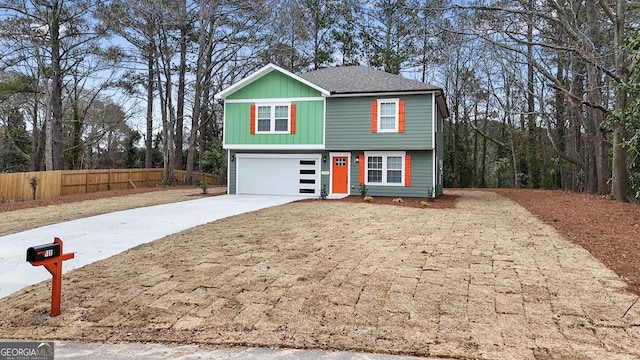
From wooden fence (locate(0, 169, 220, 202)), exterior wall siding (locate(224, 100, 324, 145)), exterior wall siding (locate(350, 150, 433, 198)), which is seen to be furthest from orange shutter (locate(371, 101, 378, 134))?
wooden fence (locate(0, 169, 220, 202))

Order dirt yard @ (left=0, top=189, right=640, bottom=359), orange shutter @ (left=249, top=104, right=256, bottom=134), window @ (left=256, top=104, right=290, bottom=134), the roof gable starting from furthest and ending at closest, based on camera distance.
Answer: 1. orange shutter @ (left=249, top=104, right=256, bottom=134)
2. window @ (left=256, top=104, right=290, bottom=134)
3. the roof gable
4. dirt yard @ (left=0, top=189, right=640, bottom=359)

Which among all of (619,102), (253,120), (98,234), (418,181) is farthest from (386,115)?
(98,234)

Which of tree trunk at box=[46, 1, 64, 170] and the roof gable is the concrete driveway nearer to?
the roof gable

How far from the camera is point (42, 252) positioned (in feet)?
13.0

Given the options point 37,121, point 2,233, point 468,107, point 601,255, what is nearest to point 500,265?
point 601,255

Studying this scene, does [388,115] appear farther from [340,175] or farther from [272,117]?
[272,117]

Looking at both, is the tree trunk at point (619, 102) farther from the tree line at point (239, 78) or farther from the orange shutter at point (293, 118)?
the orange shutter at point (293, 118)

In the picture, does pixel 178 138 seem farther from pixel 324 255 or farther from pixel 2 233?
pixel 324 255

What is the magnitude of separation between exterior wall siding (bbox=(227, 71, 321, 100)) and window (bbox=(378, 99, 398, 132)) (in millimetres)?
2684

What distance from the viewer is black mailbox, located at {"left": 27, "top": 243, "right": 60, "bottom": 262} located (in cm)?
378

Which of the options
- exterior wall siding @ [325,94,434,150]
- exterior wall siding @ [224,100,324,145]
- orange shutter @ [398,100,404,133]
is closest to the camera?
exterior wall siding @ [325,94,434,150]

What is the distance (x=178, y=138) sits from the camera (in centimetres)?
2773

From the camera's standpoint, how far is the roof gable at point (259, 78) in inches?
646

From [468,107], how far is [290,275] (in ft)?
85.0
